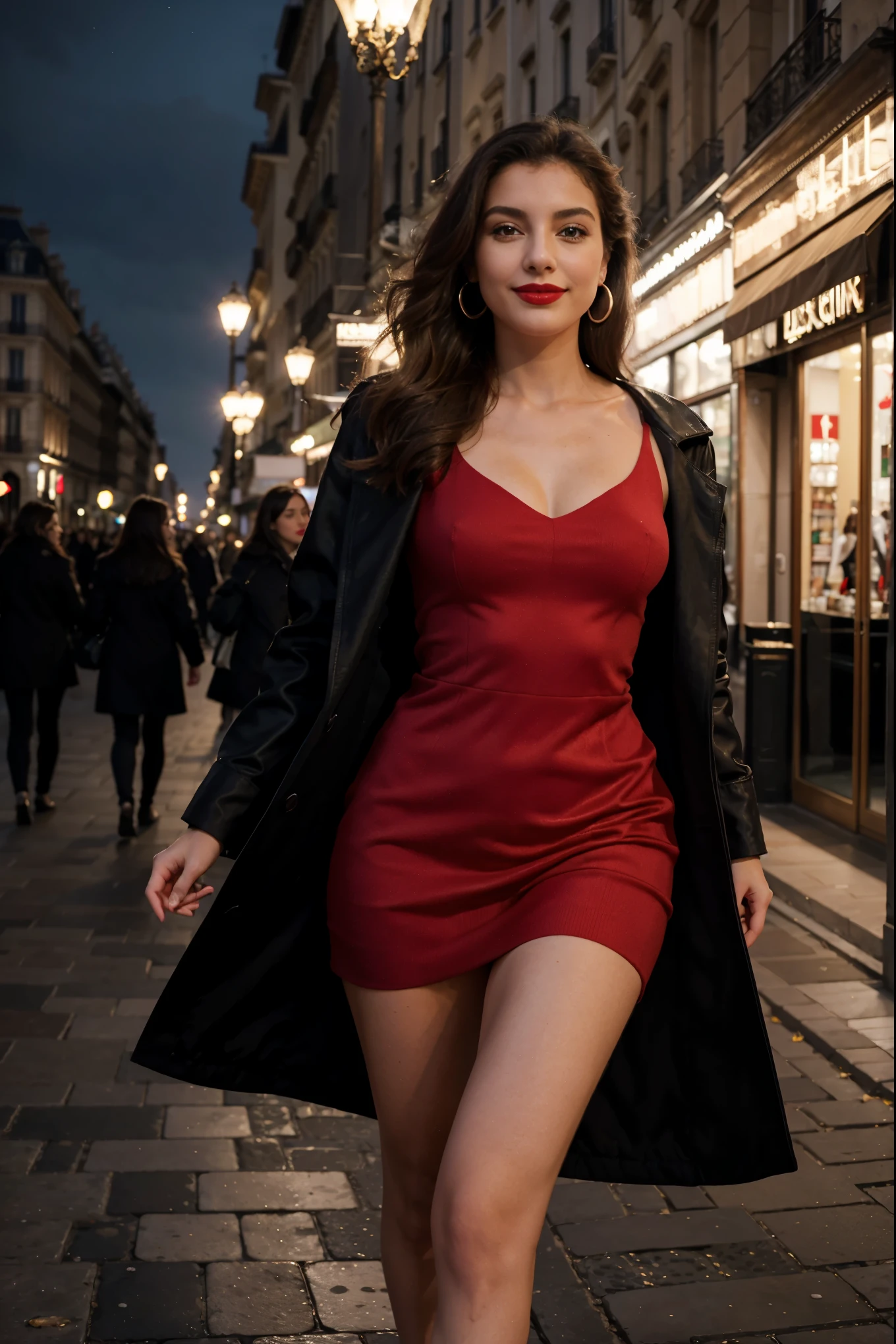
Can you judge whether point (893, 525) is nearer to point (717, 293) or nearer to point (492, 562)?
point (492, 562)

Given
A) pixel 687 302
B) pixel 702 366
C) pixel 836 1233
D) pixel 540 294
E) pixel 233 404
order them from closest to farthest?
1. pixel 540 294
2. pixel 836 1233
3. pixel 687 302
4. pixel 702 366
5. pixel 233 404

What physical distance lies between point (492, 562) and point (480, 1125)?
2.77 ft

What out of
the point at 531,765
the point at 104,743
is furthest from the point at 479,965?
the point at 104,743

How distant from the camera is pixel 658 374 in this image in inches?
776

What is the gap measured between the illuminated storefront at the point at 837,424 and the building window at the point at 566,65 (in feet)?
37.3

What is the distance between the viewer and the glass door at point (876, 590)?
909 cm

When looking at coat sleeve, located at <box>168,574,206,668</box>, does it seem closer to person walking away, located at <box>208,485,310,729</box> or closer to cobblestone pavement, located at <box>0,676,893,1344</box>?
person walking away, located at <box>208,485,310,729</box>

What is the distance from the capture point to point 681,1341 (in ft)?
10.9

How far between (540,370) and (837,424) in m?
7.92

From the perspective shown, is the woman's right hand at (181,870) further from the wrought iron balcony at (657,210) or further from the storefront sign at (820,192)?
the wrought iron balcony at (657,210)

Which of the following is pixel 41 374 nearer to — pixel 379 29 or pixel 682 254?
pixel 682 254

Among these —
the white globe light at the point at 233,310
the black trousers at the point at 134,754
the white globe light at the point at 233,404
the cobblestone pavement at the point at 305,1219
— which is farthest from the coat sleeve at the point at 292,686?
the white globe light at the point at 233,404

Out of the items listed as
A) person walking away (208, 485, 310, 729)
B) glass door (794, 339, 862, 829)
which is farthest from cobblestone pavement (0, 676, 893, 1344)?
glass door (794, 339, 862, 829)

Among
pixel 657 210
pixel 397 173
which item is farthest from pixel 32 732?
pixel 397 173
